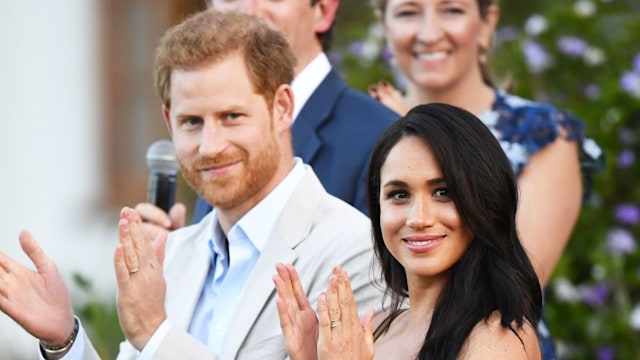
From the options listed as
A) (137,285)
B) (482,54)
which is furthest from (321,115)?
(137,285)

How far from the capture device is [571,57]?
23.2ft

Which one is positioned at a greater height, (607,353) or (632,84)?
(632,84)

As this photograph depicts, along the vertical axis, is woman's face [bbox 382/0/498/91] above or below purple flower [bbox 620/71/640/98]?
above

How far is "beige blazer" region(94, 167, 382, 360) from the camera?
3.45 meters

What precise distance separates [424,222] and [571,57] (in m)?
4.17

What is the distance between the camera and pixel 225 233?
3.78 m

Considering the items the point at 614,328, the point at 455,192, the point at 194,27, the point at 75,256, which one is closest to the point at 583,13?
the point at 614,328

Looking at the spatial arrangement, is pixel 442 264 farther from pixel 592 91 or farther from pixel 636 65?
pixel 592 91

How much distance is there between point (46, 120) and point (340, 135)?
4.69 m

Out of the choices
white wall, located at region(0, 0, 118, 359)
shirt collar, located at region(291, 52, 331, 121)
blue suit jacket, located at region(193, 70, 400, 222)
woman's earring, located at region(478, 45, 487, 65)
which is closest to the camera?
blue suit jacket, located at region(193, 70, 400, 222)

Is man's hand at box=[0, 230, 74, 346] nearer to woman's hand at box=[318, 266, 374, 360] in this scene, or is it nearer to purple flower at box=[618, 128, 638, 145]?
woman's hand at box=[318, 266, 374, 360]

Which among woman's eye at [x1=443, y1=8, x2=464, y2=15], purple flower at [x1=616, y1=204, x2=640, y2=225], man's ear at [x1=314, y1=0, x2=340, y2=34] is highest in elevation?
man's ear at [x1=314, y1=0, x2=340, y2=34]

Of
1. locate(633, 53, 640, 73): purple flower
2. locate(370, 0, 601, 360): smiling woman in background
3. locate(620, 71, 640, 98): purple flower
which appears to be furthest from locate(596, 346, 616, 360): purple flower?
locate(370, 0, 601, 360): smiling woman in background

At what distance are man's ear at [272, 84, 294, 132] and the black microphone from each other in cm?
58
